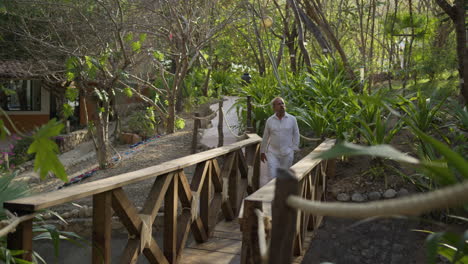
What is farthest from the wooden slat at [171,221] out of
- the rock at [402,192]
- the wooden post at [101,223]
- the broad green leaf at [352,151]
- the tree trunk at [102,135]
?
the tree trunk at [102,135]

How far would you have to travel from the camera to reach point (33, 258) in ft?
7.20

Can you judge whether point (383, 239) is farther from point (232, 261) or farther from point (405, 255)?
point (232, 261)

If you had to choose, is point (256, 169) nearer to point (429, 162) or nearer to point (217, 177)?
point (217, 177)

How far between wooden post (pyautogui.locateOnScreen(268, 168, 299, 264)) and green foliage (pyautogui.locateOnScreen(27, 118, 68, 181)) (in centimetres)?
52

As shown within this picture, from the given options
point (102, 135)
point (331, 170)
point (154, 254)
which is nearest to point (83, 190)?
point (154, 254)

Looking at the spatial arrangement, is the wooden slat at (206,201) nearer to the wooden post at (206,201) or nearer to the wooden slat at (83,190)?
the wooden post at (206,201)

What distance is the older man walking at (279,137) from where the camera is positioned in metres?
5.53

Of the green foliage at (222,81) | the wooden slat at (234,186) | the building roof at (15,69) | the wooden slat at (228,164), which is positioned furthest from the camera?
the green foliage at (222,81)

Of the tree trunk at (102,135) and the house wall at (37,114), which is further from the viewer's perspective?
the house wall at (37,114)

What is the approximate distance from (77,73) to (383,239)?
644cm

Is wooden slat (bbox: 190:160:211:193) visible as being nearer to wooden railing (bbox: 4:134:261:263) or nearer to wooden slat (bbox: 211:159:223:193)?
wooden railing (bbox: 4:134:261:263)

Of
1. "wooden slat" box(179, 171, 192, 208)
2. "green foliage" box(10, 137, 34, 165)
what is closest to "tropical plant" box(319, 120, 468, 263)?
"wooden slat" box(179, 171, 192, 208)

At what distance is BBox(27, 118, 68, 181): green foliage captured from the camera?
114 cm

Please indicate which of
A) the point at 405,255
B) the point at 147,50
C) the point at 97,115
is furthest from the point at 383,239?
the point at 147,50
